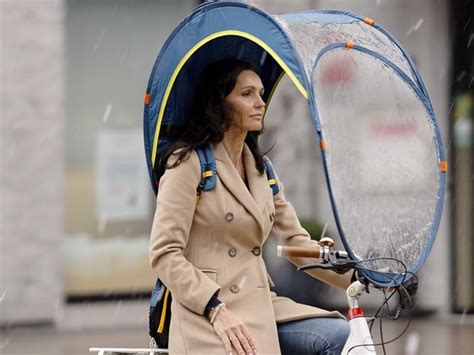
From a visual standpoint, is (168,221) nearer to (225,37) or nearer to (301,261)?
(301,261)

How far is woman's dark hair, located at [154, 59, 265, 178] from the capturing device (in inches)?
178

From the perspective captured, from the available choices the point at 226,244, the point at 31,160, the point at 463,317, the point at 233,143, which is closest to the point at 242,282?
the point at 226,244

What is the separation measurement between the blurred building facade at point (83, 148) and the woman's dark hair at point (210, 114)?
660cm

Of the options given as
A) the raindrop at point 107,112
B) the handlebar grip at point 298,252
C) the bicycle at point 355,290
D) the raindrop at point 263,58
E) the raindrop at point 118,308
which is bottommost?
the raindrop at point 118,308

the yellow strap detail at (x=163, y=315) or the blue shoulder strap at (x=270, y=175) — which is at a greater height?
the blue shoulder strap at (x=270, y=175)

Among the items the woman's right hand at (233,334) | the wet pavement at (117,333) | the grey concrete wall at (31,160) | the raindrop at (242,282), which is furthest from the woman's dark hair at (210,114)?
the grey concrete wall at (31,160)

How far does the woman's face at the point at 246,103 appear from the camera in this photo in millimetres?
4543

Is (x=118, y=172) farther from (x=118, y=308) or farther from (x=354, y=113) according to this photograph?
(x=354, y=113)

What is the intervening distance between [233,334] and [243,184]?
620 millimetres

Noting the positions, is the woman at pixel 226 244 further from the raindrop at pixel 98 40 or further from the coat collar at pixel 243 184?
the raindrop at pixel 98 40

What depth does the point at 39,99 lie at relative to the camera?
1118 cm

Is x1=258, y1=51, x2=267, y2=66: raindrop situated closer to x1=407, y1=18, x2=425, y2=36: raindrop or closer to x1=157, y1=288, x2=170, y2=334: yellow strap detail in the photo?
x1=157, y1=288, x2=170, y2=334: yellow strap detail

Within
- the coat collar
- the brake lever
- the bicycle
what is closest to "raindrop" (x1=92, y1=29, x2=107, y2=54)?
the coat collar

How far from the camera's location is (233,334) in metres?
4.28
